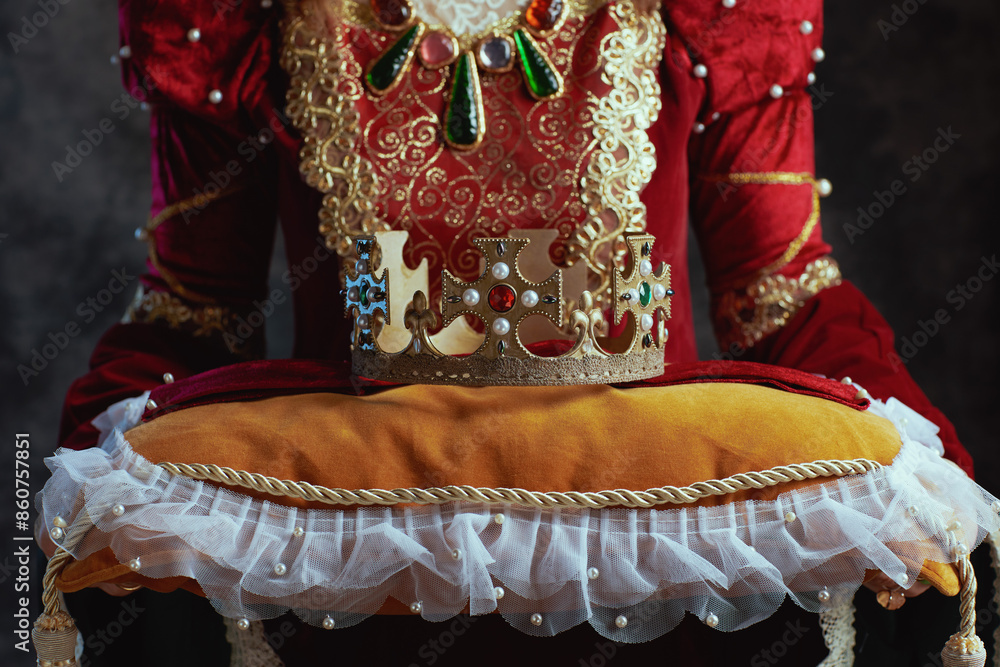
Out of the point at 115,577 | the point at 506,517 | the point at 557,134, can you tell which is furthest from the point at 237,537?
the point at 557,134

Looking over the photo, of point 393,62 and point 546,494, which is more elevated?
point 393,62

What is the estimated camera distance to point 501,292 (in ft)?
2.80

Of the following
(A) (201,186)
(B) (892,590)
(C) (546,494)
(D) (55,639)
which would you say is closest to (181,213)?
(A) (201,186)

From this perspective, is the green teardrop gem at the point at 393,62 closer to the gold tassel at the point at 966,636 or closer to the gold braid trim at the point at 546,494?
the gold braid trim at the point at 546,494

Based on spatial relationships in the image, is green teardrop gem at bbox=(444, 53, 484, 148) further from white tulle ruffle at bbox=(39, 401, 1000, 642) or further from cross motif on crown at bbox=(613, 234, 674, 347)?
white tulle ruffle at bbox=(39, 401, 1000, 642)

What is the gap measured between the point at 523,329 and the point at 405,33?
387 millimetres

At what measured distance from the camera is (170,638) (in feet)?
2.80

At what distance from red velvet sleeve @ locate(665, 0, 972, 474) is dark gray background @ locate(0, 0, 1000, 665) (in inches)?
17.9

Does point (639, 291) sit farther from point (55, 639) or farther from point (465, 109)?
point (55, 639)

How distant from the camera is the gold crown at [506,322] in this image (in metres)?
0.84

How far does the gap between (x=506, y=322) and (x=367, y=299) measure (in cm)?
16

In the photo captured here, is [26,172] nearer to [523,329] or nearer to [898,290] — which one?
[523,329]

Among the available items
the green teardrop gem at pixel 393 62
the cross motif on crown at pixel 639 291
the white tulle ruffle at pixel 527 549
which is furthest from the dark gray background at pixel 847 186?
the white tulle ruffle at pixel 527 549

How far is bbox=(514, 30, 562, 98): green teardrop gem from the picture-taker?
110 centimetres
